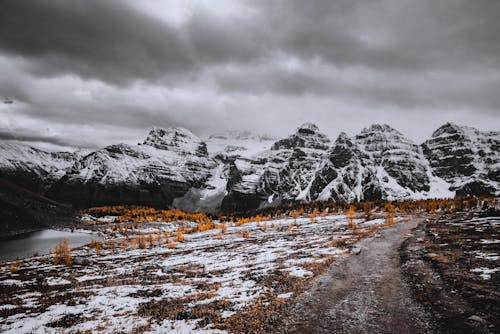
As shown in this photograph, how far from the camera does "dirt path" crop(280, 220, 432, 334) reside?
30.7ft

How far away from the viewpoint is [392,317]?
9852 mm

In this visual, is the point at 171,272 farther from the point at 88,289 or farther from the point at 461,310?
the point at 461,310

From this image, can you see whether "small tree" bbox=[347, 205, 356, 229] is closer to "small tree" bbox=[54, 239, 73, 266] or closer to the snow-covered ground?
the snow-covered ground

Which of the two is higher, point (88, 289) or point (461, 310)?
point (461, 310)

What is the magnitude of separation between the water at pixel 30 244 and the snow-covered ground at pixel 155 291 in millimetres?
22183

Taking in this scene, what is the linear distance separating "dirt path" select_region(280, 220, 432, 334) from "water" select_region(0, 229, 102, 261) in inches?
1623

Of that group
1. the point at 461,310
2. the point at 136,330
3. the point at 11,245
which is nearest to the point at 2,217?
the point at 11,245

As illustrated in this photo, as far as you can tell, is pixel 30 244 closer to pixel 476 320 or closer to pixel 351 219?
pixel 351 219

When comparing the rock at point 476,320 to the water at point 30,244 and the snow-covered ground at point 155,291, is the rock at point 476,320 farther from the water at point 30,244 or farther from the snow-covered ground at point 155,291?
the water at point 30,244

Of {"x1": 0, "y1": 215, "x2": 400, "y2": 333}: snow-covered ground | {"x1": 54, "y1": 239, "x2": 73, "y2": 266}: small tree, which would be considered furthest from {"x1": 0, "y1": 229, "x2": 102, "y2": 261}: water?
{"x1": 0, "y1": 215, "x2": 400, "y2": 333}: snow-covered ground

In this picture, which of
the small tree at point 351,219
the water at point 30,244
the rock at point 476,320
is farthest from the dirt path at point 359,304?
the water at point 30,244

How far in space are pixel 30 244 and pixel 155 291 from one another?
49517mm

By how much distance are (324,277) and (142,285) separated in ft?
34.4

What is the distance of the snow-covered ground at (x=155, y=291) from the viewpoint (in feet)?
36.3
